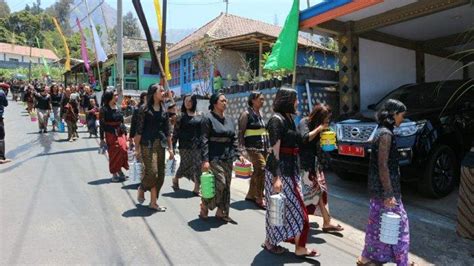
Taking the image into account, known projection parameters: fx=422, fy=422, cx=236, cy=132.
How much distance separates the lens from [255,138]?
6.62 m

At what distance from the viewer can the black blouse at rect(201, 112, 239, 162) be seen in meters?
5.69

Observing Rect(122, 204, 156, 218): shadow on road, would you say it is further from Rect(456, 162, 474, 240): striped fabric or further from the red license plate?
Rect(456, 162, 474, 240): striped fabric

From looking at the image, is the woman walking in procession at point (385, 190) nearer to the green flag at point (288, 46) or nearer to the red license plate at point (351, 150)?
the red license plate at point (351, 150)

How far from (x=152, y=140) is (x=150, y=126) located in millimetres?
206

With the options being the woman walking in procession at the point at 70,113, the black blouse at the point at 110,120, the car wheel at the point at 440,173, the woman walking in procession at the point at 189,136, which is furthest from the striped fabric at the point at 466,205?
the woman walking in procession at the point at 70,113

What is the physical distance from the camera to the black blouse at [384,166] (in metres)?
3.90

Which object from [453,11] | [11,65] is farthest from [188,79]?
[11,65]

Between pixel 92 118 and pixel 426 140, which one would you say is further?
pixel 92 118

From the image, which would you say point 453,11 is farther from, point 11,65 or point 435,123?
point 11,65

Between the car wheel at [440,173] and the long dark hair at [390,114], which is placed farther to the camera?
the car wheel at [440,173]

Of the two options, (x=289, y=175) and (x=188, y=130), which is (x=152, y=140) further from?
(x=289, y=175)

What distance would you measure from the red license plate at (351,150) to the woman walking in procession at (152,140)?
2924 millimetres

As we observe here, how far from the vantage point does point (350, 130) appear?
710 centimetres

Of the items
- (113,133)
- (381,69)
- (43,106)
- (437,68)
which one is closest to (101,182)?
(113,133)
